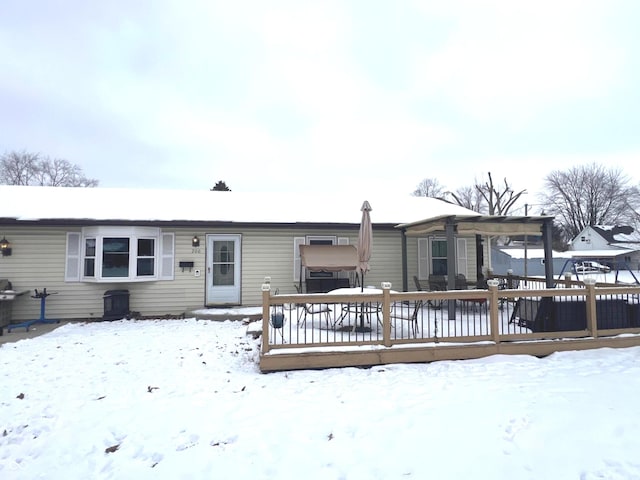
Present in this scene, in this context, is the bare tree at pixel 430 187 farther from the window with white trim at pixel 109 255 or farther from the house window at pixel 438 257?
the window with white trim at pixel 109 255

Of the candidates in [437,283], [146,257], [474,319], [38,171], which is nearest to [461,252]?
[437,283]

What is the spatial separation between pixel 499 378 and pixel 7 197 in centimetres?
1312

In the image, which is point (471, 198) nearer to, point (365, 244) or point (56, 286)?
point (365, 244)

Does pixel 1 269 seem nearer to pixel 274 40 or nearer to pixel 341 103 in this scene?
pixel 274 40

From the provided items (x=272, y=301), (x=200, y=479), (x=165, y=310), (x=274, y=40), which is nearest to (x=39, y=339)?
(x=165, y=310)

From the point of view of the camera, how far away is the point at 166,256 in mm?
9531

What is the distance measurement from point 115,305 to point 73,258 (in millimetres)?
1736

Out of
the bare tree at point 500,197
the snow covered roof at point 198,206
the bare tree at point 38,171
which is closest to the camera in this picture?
the snow covered roof at point 198,206

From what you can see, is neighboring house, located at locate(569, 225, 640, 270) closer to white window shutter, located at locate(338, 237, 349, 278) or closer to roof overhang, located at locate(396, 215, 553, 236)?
roof overhang, located at locate(396, 215, 553, 236)

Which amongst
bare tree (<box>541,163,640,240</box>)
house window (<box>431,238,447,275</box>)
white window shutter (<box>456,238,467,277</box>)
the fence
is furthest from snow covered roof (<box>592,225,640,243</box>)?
the fence

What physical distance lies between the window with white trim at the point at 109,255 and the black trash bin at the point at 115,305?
369 mm

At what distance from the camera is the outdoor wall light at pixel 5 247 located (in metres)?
8.72

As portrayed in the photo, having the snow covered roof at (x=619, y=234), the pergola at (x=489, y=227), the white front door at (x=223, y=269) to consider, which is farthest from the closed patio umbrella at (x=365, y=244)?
the snow covered roof at (x=619, y=234)

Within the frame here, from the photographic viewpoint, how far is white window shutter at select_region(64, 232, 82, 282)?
29.7ft
